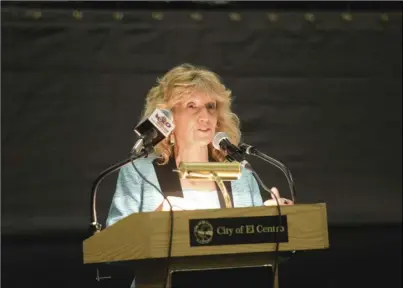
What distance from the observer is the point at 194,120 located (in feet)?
8.89

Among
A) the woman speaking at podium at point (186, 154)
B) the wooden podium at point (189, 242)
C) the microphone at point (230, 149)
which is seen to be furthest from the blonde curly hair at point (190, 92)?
the wooden podium at point (189, 242)

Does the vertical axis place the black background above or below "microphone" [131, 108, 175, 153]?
above

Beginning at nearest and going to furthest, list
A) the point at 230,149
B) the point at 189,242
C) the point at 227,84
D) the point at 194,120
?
the point at 189,242 < the point at 230,149 < the point at 194,120 < the point at 227,84

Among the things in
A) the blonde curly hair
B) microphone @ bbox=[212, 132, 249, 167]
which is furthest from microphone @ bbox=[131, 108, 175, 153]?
the blonde curly hair

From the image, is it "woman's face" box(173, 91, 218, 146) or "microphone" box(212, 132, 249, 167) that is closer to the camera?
"microphone" box(212, 132, 249, 167)

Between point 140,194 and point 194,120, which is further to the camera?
point 194,120

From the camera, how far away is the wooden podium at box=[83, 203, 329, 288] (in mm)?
1814

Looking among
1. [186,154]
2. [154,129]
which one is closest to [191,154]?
[186,154]

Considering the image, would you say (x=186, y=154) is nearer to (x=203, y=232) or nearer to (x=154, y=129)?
(x=154, y=129)

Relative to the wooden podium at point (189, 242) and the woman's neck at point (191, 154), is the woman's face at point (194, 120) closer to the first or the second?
the woman's neck at point (191, 154)

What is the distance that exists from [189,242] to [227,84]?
189 centimetres

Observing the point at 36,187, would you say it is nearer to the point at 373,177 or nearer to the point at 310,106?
the point at 310,106

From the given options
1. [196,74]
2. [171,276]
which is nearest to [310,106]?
[196,74]

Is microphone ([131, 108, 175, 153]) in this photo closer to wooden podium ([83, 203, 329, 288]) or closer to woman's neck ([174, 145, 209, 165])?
wooden podium ([83, 203, 329, 288])
